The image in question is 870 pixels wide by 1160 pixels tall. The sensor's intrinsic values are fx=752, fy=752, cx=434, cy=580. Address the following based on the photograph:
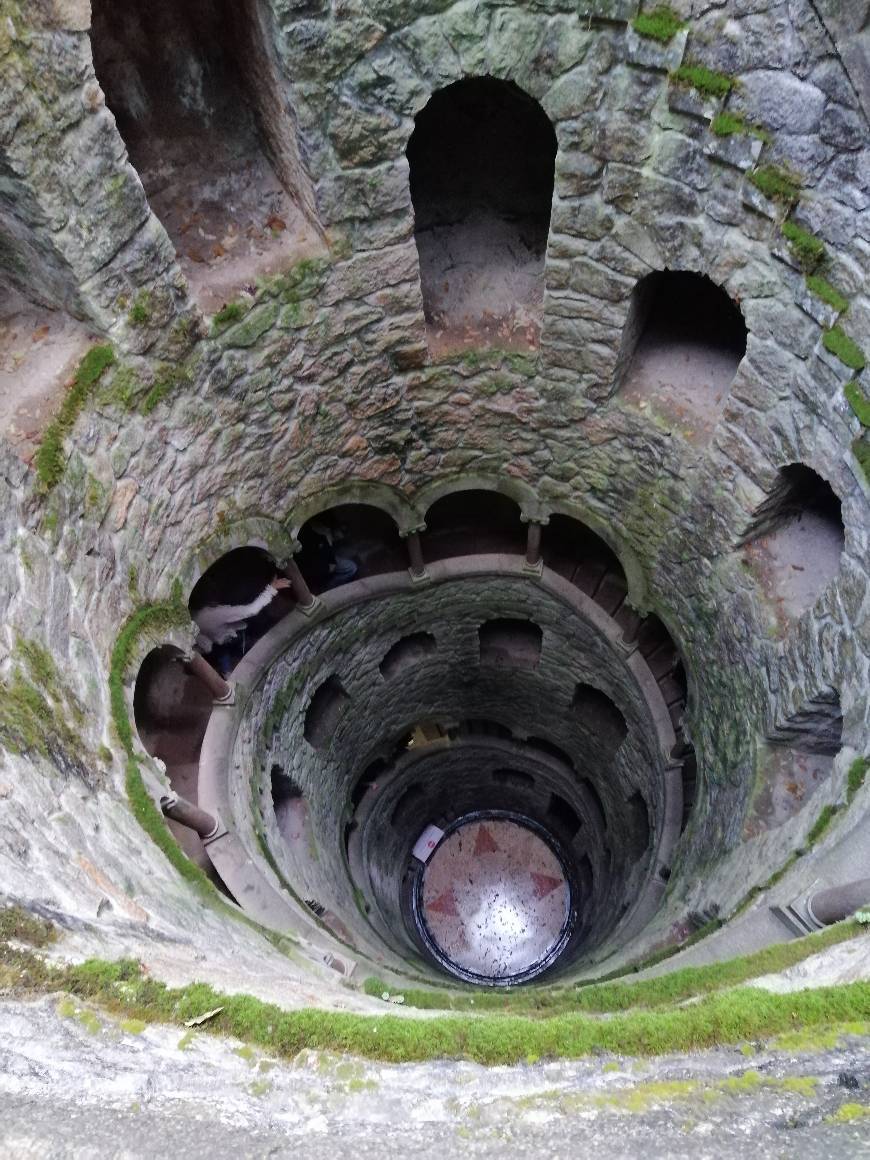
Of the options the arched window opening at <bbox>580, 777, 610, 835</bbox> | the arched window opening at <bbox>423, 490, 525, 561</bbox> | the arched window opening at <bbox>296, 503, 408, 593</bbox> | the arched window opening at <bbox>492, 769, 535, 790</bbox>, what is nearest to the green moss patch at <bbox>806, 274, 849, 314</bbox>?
the arched window opening at <bbox>423, 490, 525, 561</bbox>

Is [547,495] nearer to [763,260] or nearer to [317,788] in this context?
[763,260]

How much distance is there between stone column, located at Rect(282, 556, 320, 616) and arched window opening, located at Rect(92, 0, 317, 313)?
2.90 meters

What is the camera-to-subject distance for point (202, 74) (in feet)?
17.1

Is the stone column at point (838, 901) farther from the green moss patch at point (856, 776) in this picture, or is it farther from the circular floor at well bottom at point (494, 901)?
the circular floor at well bottom at point (494, 901)

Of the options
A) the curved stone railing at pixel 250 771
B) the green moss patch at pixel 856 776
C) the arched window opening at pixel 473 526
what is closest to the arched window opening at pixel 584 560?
the curved stone railing at pixel 250 771

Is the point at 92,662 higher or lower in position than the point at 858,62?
lower

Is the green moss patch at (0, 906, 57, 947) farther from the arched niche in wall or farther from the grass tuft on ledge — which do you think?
the arched niche in wall

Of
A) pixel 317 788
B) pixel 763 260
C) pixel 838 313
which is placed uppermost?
pixel 763 260

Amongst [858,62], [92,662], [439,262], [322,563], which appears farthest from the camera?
[322,563]

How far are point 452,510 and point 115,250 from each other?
18.5 feet

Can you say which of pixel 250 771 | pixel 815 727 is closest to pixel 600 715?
pixel 815 727

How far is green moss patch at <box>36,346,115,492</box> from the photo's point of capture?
4.69 metres

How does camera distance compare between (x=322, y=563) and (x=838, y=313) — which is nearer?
(x=838, y=313)

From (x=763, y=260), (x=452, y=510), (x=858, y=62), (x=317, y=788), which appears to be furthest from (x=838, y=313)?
(x=317, y=788)
